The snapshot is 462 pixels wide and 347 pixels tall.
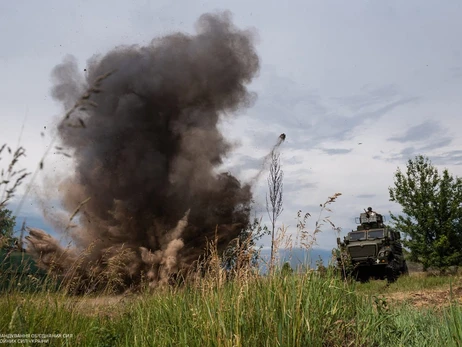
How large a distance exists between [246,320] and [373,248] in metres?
17.6

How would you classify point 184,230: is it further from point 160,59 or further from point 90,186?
point 160,59

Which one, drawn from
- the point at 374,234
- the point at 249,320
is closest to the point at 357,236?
the point at 374,234

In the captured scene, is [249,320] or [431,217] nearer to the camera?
[249,320]

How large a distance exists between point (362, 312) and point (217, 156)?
18695 millimetres

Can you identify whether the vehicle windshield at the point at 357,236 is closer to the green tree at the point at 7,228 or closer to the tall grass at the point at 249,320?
the tall grass at the point at 249,320

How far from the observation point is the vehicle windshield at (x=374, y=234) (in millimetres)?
21703

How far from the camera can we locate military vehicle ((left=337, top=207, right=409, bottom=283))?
2044 cm

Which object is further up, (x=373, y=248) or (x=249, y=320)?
(x=373, y=248)

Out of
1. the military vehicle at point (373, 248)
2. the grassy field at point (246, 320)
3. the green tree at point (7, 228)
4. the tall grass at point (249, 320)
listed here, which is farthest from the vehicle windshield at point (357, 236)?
the green tree at point (7, 228)

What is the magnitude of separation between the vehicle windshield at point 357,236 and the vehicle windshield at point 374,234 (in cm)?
24

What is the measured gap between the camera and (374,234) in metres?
21.9

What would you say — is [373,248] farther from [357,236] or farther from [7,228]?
[7,228]

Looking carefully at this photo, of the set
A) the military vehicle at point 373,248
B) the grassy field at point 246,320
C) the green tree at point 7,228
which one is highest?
the military vehicle at point 373,248

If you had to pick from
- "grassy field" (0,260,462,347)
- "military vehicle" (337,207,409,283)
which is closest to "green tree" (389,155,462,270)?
"military vehicle" (337,207,409,283)
